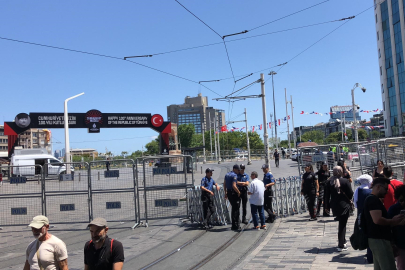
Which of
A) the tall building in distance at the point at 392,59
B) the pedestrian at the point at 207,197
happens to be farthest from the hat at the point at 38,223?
the tall building in distance at the point at 392,59

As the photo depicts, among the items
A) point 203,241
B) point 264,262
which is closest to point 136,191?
point 203,241

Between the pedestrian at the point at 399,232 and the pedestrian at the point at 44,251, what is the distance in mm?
4005

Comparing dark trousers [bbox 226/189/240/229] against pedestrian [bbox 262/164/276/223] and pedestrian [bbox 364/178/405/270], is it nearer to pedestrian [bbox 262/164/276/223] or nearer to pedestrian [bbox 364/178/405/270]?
pedestrian [bbox 262/164/276/223]

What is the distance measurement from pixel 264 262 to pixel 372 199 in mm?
2890

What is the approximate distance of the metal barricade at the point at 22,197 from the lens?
11.8 meters

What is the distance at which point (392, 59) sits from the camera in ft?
191

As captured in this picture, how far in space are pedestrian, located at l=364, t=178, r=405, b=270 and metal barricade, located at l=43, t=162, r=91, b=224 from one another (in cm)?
883

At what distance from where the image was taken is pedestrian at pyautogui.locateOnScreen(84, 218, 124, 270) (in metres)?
3.88

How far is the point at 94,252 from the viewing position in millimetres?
3947

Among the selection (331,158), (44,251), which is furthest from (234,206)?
(44,251)

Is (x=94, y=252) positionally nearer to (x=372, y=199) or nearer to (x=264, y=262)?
(x=372, y=199)

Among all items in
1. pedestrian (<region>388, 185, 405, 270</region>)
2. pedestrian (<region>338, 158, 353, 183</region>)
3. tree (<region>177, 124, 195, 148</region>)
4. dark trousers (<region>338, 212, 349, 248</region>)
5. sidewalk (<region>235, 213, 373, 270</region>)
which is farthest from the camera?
tree (<region>177, 124, 195, 148</region>)

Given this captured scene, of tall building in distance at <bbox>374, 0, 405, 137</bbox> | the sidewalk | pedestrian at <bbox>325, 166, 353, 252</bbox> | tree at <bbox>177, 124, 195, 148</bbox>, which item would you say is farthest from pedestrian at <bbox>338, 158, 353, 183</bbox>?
tree at <bbox>177, 124, 195, 148</bbox>

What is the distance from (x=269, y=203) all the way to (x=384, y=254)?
20.9 ft
